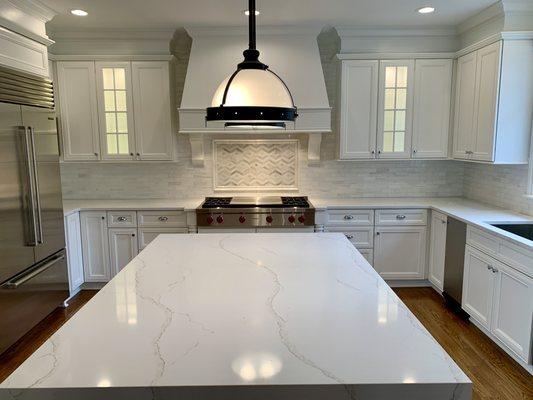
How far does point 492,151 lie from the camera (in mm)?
3367

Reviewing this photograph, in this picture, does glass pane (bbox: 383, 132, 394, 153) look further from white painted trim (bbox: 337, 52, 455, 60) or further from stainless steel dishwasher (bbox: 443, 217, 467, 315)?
stainless steel dishwasher (bbox: 443, 217, 467, 315)

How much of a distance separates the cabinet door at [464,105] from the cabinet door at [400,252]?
871 millimetres

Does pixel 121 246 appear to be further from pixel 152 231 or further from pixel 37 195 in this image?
pixel 37 195

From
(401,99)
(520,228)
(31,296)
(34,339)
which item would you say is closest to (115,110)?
(31,296)

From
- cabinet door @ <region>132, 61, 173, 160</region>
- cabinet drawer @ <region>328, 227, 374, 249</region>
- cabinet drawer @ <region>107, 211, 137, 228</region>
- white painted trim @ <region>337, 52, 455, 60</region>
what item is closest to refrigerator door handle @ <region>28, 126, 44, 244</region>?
cabinet drawer @ <region>107, 211, 137, 228</region>

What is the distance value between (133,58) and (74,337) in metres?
3.33

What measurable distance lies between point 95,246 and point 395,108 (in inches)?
130

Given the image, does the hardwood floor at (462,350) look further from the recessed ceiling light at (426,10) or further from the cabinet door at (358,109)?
the recessed ceiling light at (426,10)

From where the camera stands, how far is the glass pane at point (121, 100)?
13.2 ft

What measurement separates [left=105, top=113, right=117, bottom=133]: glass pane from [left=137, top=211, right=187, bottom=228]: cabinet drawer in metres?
0.91

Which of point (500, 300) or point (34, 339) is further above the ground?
point (500, 300)

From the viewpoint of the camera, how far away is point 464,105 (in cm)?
383

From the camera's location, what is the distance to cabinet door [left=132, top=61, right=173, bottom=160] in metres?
4.00

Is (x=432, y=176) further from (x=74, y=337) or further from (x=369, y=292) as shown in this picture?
(x=74, y=337)
